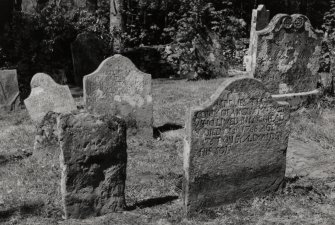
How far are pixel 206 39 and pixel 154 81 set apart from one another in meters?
2.20

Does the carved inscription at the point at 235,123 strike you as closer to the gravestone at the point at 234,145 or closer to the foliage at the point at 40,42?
the gravestone at the point at 234,145

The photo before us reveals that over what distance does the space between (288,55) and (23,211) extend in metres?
6.78

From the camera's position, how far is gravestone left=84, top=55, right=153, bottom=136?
23.9 ft

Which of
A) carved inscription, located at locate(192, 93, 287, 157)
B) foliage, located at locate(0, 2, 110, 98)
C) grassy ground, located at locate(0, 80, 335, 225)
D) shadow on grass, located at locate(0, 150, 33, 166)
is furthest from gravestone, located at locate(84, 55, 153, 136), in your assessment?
foliage, located at locate(0, 2, 110, 98)

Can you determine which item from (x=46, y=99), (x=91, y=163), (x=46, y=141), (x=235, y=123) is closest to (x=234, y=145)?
(x=235, y=123)

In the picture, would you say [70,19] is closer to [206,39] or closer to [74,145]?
[206,39]

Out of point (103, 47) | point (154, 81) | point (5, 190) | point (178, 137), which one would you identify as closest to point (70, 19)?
point (103, 47)

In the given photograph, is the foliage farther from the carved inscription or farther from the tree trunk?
the carved inscription

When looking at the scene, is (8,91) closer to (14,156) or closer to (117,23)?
(14,156)

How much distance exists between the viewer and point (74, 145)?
429 centimetres

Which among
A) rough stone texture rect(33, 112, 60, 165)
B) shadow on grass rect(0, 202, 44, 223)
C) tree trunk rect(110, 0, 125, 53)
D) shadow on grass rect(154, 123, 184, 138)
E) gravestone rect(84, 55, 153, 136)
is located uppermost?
tree trunk rect(110, 0, 125, 53)

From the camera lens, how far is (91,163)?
14.6 feet

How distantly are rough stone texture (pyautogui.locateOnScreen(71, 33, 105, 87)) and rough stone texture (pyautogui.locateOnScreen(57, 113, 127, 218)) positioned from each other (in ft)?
29.5

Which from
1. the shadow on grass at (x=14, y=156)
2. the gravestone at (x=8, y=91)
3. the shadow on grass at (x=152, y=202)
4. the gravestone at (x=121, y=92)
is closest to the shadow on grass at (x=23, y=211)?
the shadow on grass at (x=152, y=202)
